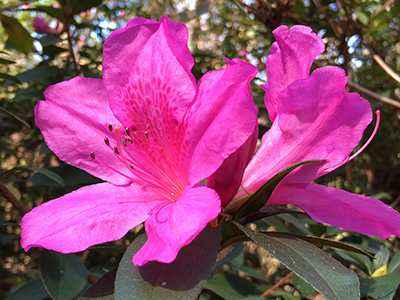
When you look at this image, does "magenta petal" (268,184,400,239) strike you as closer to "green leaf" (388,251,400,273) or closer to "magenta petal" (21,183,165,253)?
"magenta petal" (21,183,165,253)

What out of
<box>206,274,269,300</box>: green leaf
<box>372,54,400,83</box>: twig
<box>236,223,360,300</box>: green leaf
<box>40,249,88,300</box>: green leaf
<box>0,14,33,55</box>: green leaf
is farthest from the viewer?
<box>372,54,400,83</box>: twig

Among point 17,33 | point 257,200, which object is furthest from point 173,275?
point 17,33

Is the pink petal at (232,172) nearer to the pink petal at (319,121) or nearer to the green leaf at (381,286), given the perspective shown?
the pink petal at (319,121)

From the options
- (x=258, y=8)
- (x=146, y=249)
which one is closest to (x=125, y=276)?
(x=146, y=249)

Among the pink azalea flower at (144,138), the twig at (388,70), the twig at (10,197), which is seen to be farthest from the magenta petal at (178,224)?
the twig at (388,70)

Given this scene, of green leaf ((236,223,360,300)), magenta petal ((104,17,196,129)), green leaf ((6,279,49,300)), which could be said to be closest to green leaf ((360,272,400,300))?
green leaf ((236,223,360,300))

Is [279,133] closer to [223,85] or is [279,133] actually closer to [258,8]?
[223,85]
